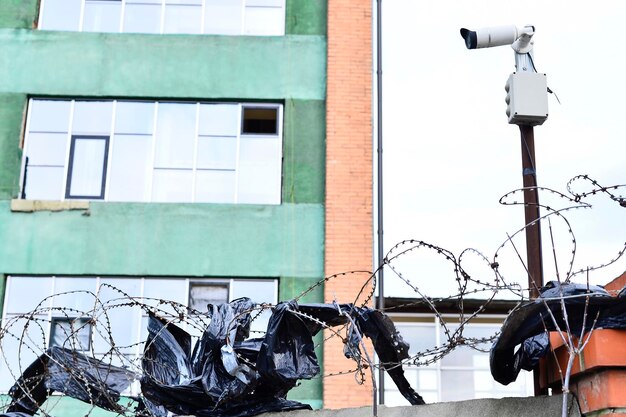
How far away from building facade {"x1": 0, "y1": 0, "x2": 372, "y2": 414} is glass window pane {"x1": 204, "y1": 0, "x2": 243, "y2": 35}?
3 cm

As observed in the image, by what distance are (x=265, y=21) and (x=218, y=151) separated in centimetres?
281

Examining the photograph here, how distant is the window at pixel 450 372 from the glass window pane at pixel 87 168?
347 inches

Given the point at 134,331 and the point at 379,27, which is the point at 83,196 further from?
the point at 379,27

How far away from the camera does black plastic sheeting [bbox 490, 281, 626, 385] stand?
5086 mm

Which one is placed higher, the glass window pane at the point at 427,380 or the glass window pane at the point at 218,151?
the glass window pane at the point at 218,151

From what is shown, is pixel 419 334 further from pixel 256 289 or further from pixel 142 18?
pixel 142 18

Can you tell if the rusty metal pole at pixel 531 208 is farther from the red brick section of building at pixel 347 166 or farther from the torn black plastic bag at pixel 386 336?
the red brick section of building at pixel 347 166

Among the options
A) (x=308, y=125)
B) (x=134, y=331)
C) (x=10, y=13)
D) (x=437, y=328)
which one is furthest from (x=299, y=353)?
(x=437, y=328)

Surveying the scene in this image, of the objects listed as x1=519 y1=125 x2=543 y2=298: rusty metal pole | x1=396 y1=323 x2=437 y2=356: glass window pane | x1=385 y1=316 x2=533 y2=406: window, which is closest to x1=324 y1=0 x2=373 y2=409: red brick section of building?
x1=385 y1=316 x2=533 y2=406: window

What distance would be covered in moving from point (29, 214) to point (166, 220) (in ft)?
8.15

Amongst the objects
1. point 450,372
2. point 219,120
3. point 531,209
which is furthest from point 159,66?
point 450,372

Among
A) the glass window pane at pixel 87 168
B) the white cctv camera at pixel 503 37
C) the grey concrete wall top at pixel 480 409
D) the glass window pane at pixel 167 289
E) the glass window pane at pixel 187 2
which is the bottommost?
the grey concrete wall top at pixel 480 409

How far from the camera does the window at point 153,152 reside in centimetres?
1755

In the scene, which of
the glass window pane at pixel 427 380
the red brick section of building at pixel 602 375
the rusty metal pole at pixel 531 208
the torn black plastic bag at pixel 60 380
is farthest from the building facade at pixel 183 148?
the red brick section of building at pixel 602 375
